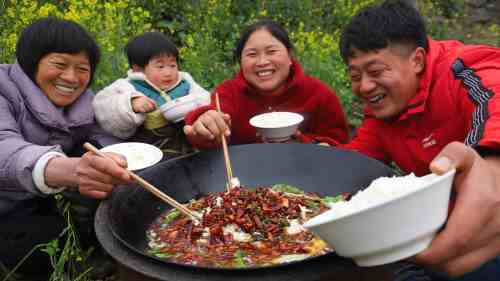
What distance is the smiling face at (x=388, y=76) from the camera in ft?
7.73

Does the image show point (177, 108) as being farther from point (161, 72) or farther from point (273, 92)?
point (273, 92)

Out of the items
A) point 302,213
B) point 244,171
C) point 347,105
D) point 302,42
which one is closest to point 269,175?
point 244,171

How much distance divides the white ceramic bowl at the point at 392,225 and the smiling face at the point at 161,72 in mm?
2620

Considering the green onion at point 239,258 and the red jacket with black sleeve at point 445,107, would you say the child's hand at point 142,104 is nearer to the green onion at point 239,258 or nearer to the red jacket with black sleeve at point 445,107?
the red jacket with black sleeve at point 445,107

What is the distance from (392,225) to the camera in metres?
1.22

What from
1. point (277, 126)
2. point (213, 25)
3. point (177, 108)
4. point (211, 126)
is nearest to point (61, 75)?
point (177, 108)

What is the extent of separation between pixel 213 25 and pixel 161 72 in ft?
8.65

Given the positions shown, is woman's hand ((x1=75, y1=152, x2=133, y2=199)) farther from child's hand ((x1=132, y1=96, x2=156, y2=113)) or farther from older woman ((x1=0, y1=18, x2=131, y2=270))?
child's hand ((x1=132, y1=96, x2=156, y2=113))

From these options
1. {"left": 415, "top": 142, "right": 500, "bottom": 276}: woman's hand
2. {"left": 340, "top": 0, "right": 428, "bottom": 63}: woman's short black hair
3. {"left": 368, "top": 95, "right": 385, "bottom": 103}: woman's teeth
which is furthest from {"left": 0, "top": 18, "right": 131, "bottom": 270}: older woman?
{"left": 415, "top": 142, "right": 500, "bottom": 276}: woman's hand

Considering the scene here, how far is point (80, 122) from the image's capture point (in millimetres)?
3125

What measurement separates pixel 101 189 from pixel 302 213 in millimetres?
844

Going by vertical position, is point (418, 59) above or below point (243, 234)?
above

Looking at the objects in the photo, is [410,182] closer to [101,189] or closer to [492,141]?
[492,141]

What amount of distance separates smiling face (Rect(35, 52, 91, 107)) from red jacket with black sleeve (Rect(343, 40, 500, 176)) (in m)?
1.78
